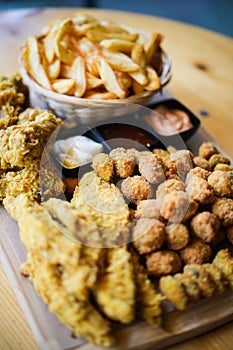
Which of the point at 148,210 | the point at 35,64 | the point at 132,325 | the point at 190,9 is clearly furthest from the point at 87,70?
the point at 190,9

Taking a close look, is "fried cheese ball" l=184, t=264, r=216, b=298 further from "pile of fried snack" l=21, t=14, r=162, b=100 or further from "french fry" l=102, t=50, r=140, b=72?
"french fry" l=102, t=50, r=140, b=72

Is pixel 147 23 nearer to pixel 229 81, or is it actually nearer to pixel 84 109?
pixel 229 81

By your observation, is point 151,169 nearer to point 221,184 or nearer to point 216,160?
point 221,184

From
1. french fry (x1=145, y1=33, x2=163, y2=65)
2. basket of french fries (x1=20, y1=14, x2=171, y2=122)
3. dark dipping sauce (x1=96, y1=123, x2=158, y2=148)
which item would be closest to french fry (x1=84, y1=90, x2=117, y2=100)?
basket of french fries (x1=20, y1=14, x2=171, y2=122)

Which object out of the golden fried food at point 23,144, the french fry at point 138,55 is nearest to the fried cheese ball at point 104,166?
the golden fried food at point 23,144

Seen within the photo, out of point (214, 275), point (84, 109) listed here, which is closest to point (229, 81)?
point (84, 109)

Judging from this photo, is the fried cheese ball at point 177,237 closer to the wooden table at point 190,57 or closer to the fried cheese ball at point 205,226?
the fried cheese ball at point 205,226
